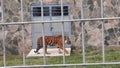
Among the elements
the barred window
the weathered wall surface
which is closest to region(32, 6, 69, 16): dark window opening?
the barred window

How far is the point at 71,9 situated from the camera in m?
11.5

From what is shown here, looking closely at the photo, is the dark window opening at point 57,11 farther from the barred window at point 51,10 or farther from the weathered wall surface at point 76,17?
the weathered wall surface at point 76,17

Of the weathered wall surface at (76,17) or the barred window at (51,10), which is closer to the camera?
the barred window at (51,10)

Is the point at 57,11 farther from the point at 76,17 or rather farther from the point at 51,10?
the point at 76,17

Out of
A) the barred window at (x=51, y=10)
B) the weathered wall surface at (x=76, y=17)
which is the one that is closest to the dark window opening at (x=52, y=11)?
the barred window at (x=51, y=10)

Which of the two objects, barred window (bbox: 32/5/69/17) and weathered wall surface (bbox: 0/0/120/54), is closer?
barred window (bbox: 32/5/69/17)

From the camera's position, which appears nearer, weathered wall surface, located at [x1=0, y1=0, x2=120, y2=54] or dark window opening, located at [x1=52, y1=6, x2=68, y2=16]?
dark window opening, located at [x1=52, y1=6, x2=68, y2=16]

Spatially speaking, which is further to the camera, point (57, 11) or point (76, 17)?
point (76, 17)

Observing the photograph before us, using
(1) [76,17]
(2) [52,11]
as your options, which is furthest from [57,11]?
(1) [76,17]

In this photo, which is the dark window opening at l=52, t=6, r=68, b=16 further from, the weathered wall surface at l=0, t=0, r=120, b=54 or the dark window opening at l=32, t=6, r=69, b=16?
the weathered wall surface at l=0, t=0, r=120, b=54

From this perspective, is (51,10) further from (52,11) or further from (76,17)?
(76,17)

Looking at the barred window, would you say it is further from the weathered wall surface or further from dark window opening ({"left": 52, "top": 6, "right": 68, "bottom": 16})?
the weathered wall surface

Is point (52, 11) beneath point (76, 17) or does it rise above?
above

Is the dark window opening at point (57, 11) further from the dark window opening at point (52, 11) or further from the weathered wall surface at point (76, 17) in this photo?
the weathered wall surface at point (76, 17)
